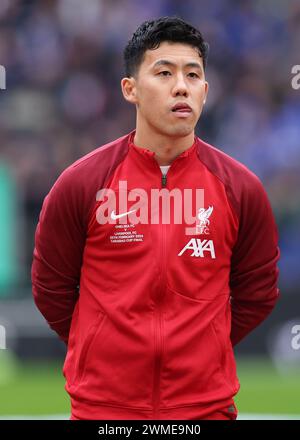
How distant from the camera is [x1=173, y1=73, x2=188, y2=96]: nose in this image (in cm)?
414

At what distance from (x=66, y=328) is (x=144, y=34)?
1.36m

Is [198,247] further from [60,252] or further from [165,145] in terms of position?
[60,252]

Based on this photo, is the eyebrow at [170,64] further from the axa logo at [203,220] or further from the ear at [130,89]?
the axa logo at [203,220]

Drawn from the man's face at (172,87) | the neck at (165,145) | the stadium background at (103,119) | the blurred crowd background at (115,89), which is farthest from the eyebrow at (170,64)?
the blurred crowd background at (115,89)

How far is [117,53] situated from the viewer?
39.2 feet

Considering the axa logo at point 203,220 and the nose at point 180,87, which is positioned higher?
the nose at point 180,87

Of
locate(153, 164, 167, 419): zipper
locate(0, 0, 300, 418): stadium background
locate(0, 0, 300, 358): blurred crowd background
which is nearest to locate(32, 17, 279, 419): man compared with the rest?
locate(153, 164, 167, 419): zipper

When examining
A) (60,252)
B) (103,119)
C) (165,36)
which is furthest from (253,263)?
(103,119)

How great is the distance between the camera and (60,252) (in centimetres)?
439

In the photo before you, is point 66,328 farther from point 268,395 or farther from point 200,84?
point 268,395

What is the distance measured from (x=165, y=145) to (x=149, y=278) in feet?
1.87

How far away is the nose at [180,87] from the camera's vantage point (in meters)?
4.14

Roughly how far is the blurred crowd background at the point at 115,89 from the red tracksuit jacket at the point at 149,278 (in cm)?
597

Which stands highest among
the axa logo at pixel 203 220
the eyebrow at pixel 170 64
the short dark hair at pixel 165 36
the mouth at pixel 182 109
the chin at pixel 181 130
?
the short dark hair at pixel 165 36
